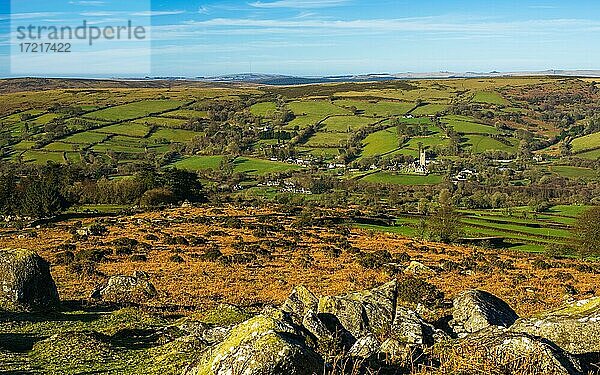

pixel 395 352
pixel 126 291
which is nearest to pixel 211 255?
pixel 126 291

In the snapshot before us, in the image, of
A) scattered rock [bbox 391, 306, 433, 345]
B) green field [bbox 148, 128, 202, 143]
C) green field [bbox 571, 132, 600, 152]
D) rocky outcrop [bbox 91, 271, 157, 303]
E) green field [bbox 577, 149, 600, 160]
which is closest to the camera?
scattered rock [bbox 391, 306, 433, 345]

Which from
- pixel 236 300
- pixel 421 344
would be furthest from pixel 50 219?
pixel 421 344

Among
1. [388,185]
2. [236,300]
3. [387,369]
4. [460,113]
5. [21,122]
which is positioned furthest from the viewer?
[460,113]

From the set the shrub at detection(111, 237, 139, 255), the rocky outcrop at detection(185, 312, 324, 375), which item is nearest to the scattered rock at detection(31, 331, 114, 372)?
the rocky outcrop at detection(185, 312, 324, 375)

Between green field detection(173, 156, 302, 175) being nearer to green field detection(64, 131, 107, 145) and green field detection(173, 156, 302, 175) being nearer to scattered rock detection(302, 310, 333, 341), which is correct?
green field detection(64, 131, 107, 145)

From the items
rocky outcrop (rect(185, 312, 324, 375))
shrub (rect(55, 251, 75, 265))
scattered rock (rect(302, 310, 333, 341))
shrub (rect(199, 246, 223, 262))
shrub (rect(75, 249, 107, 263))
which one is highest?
rocky outcrop (rect(185, 312, 324, 375))

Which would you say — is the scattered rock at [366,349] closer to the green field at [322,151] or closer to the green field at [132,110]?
the green field at [322,151]

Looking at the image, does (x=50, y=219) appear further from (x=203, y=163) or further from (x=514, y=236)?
(x=203, y=163)
